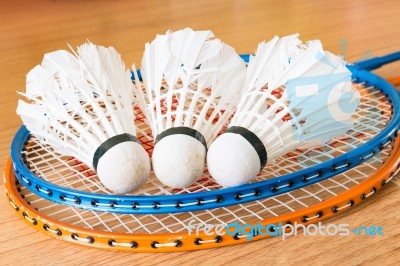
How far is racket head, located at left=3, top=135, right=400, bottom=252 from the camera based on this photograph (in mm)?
595

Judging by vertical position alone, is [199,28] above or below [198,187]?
above

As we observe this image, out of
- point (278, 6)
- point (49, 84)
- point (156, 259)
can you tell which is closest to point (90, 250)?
point (156, 259)

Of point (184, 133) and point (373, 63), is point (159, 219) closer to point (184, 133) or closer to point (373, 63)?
point (184, 133)

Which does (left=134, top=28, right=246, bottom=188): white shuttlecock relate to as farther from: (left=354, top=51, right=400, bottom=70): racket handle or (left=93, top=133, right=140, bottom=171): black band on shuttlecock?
(left=354, top=51, right=400, bottom=70): racket handle

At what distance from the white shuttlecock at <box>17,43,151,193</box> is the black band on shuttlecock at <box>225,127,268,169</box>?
97 millimetres

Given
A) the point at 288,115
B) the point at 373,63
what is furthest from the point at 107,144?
the point at 373,63

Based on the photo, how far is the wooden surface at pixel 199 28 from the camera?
0.61 metres

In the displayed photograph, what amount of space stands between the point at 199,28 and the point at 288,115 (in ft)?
2.60

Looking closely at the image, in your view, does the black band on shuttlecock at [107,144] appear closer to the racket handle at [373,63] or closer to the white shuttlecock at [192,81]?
the white shuttlecock at [192,81]

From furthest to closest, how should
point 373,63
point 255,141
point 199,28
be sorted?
point 199,28 → point 373,63 → point 255,141

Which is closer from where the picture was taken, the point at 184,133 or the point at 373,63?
the point at 184,133

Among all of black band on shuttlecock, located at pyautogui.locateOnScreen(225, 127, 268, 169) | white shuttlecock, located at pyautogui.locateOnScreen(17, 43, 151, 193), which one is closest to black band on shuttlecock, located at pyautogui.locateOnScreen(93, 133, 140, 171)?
white shuttlecock, located at pyautogui.locateOnScreen(17, 43, 151, 193)

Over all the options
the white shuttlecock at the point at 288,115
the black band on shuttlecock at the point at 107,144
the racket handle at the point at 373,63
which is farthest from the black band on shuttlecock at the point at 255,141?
the racket handle at the point at 373,63

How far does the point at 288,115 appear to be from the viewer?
68cm
